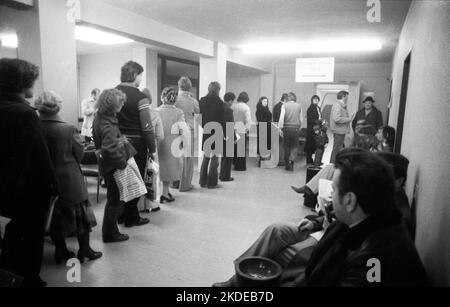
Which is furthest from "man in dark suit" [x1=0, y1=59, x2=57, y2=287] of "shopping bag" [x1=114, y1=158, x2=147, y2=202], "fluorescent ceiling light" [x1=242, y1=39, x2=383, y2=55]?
"fluorescent ceiling light" [x1=242, y1=39, x2=383, y2=55]

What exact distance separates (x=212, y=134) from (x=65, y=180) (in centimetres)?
274

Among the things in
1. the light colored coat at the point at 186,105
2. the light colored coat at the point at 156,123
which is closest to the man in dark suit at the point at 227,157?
the light colored coat at the point at 186,105

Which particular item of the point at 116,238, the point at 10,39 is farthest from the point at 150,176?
the point at 10,39

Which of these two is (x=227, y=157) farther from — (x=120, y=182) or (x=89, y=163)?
(x=120, y=182)

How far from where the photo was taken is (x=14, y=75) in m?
1.79

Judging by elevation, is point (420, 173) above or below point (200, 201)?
above

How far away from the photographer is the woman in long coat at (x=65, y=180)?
Result: 7.14 ft

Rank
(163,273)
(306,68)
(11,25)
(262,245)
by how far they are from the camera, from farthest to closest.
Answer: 1. (306,68)
2. (11,25)
3. (163,273)
4. (262,245)

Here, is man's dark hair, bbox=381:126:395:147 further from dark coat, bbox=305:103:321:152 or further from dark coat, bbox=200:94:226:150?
dark coat, bbox=305:103:321:152

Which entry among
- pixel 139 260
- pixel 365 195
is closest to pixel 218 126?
pixel 139 260

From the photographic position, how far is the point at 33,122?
1792mm

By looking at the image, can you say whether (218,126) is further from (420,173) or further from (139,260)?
(420,173)

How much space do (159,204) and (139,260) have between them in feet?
4.89

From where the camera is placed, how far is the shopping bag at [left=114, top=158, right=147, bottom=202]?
107 inches
